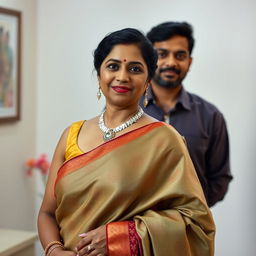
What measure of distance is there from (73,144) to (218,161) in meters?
1.16

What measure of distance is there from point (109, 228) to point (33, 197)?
2170mm

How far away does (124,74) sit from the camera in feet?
4.99

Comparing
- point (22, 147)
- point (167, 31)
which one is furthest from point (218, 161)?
point (22, 147)

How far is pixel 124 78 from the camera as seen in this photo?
1.51 m

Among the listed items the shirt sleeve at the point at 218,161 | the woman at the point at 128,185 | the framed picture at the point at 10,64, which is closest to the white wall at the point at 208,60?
the framed picture at the point at 10,64

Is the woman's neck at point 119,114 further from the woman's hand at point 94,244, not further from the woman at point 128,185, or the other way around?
the woman's hand at point 94,244

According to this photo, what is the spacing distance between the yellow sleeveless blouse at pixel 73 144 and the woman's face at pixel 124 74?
0.20 m

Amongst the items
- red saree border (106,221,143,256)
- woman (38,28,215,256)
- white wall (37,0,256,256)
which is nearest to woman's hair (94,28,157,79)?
woman (38,28,215,256)

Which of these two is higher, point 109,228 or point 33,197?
point 109,228

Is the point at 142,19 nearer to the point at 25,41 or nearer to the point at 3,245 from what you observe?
the point at 25,41

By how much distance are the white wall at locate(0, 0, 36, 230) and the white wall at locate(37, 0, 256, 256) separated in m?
0.15

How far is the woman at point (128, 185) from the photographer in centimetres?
148

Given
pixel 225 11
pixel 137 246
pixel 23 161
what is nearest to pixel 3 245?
pixel 23 161

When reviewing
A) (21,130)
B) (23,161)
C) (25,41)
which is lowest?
(23,161)
